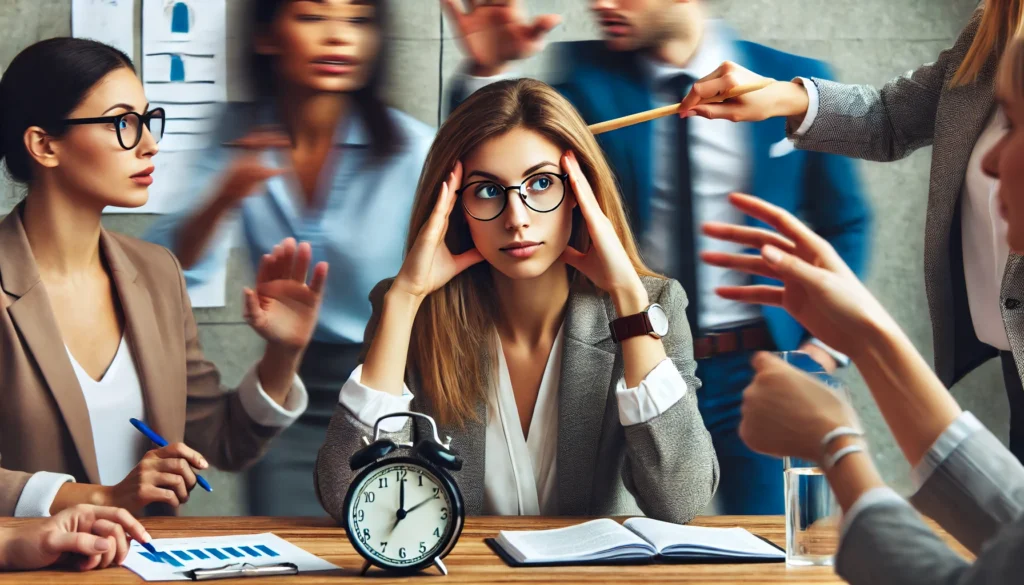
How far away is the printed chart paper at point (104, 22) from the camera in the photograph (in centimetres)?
255

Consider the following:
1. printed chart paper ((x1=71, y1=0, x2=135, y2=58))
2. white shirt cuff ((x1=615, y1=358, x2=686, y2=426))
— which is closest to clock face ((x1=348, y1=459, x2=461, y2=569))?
white shirt cuff ((x1=615, y1=358, x2=686, y2=426))

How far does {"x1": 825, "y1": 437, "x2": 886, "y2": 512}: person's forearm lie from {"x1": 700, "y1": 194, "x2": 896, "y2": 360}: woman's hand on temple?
104mm

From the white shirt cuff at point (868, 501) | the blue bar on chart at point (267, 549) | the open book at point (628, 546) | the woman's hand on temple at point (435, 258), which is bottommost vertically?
the blue bar on chart at point (267, 549)

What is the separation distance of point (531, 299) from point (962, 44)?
41.4 inches

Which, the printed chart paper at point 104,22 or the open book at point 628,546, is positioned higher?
the printed chart paper at point 104,22

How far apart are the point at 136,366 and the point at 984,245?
196 cm

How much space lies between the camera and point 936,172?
6.34 feet

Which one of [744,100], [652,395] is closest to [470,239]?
[652,395]

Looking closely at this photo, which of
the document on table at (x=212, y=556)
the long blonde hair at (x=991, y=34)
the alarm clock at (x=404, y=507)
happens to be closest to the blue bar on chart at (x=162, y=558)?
the document on table at (x=212, y=556)

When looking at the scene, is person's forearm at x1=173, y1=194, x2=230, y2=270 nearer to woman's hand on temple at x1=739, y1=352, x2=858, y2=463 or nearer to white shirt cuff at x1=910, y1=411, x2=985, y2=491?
woman's hand on temple at x1=739, y1=352, x2=858, y2=463

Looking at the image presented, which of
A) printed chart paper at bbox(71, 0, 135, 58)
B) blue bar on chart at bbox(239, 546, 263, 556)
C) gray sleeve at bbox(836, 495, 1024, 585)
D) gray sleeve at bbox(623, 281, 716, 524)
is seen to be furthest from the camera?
printed chart paper at bbox(71, 0, 135, 58)

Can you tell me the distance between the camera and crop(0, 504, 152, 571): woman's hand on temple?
1284mm

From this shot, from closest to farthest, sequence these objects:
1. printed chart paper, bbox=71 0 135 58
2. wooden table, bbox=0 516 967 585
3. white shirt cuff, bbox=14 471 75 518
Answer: wooden table, bbox=0 516 967 585 → white shirt cuff, bbox=14 471 75 518 → printed chart paper, bbox=71 0 135 58

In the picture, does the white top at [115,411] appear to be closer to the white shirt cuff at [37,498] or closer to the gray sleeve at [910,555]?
the white shirt cuff at [37,498]
